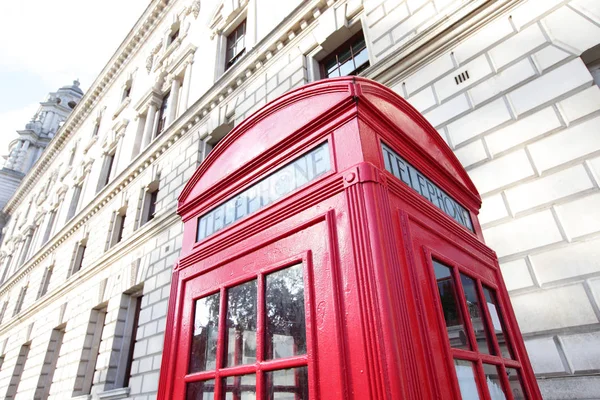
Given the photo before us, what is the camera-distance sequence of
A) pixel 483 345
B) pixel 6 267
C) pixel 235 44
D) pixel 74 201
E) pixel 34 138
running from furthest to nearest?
pixel 34 138 → pixel 6 267 → pixel 74 201 → pixel 235 44 → pixel 483 345

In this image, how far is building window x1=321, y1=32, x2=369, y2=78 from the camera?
6014 millimetres

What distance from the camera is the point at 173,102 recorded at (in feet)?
35.2

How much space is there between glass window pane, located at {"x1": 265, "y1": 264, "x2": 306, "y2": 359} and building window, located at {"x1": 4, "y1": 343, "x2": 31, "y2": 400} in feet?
50.8

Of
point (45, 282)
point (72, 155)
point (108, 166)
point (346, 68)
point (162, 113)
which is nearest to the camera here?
point (346, 68)

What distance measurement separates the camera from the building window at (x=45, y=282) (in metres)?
14.0

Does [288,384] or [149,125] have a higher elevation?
[149,125]

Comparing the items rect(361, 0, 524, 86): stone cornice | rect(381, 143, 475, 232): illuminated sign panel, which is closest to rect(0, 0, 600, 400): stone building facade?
rect(361, 0, 524, 86): stone cornice

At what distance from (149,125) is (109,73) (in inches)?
297

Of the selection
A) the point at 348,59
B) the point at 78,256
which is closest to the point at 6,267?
the point at 78,256

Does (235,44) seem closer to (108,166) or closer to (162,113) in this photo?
(162,113)

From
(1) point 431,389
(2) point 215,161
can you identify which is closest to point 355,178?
(1) point 431,389

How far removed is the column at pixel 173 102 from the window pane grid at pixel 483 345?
9.74m

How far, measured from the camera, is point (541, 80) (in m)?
3.62

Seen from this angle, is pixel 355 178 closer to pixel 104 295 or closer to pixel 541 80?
pixel 541 80
